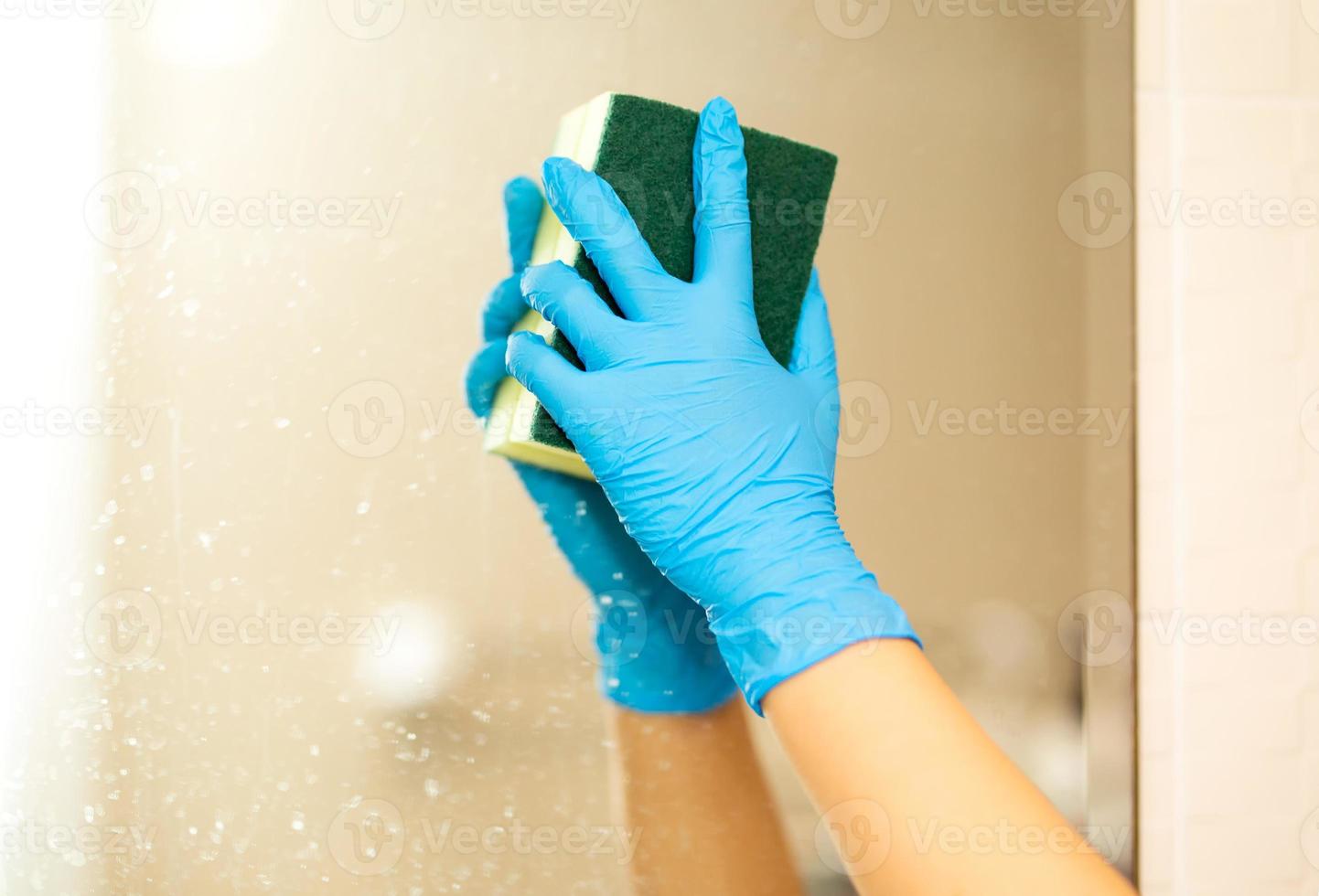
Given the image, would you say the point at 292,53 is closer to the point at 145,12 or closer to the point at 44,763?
the point at 145,12

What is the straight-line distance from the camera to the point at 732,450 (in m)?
0.71

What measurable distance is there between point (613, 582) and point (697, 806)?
220 mm

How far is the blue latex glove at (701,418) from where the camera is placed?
0.69m

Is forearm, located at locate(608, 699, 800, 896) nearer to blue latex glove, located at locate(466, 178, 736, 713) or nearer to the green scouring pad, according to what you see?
blue latex glove, located at locate(466, 178, 736, 713)

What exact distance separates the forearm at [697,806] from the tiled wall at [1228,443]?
1.33 feet

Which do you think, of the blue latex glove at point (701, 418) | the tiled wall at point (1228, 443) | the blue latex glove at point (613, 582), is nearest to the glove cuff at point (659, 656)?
the blue latex glove at point (613, 582)

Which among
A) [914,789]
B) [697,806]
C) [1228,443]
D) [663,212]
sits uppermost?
[663,212]

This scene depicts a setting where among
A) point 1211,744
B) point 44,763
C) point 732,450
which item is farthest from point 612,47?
point 1211,744

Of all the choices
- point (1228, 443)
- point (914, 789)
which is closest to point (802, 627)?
point (914, 789)

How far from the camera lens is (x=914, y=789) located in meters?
0.61

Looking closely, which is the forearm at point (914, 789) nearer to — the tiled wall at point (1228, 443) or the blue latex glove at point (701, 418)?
the blue latex glove at point (701, 418)

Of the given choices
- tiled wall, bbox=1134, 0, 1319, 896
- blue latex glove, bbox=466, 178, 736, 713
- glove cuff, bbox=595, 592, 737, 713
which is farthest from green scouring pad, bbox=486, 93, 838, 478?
tiled wall, bbox=1134, 0, 1319, 896

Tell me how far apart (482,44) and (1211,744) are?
100cm

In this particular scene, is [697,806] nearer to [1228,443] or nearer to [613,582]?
[613,582]
